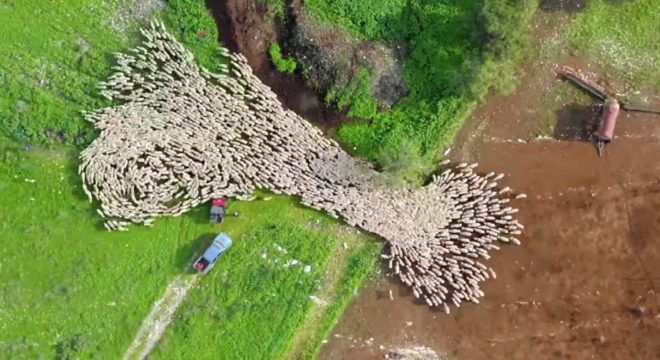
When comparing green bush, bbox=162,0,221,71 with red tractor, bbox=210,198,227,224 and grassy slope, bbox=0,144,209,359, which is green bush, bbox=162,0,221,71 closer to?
red tractor, bbox=210,198,227,224

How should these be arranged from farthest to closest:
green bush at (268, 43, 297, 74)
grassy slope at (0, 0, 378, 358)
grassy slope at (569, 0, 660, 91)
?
green bush at (268, 43, 297, 74), grassy slope at (569, 0, 660, 91), grassy slope at (0, 0, 378, 358)

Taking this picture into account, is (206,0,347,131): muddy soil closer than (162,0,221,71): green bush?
Yes

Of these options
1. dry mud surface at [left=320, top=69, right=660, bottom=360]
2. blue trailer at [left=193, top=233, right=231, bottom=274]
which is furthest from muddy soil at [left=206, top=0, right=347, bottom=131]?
dry mud surface at [left=320, top=69, right=660, bottom=360]

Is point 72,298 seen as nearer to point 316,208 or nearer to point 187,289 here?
point 187,289

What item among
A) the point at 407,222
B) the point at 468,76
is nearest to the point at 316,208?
the point at 407,222

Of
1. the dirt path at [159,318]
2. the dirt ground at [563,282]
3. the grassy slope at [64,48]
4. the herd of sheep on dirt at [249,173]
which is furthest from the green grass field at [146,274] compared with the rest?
the grassy slope at [64,48]
